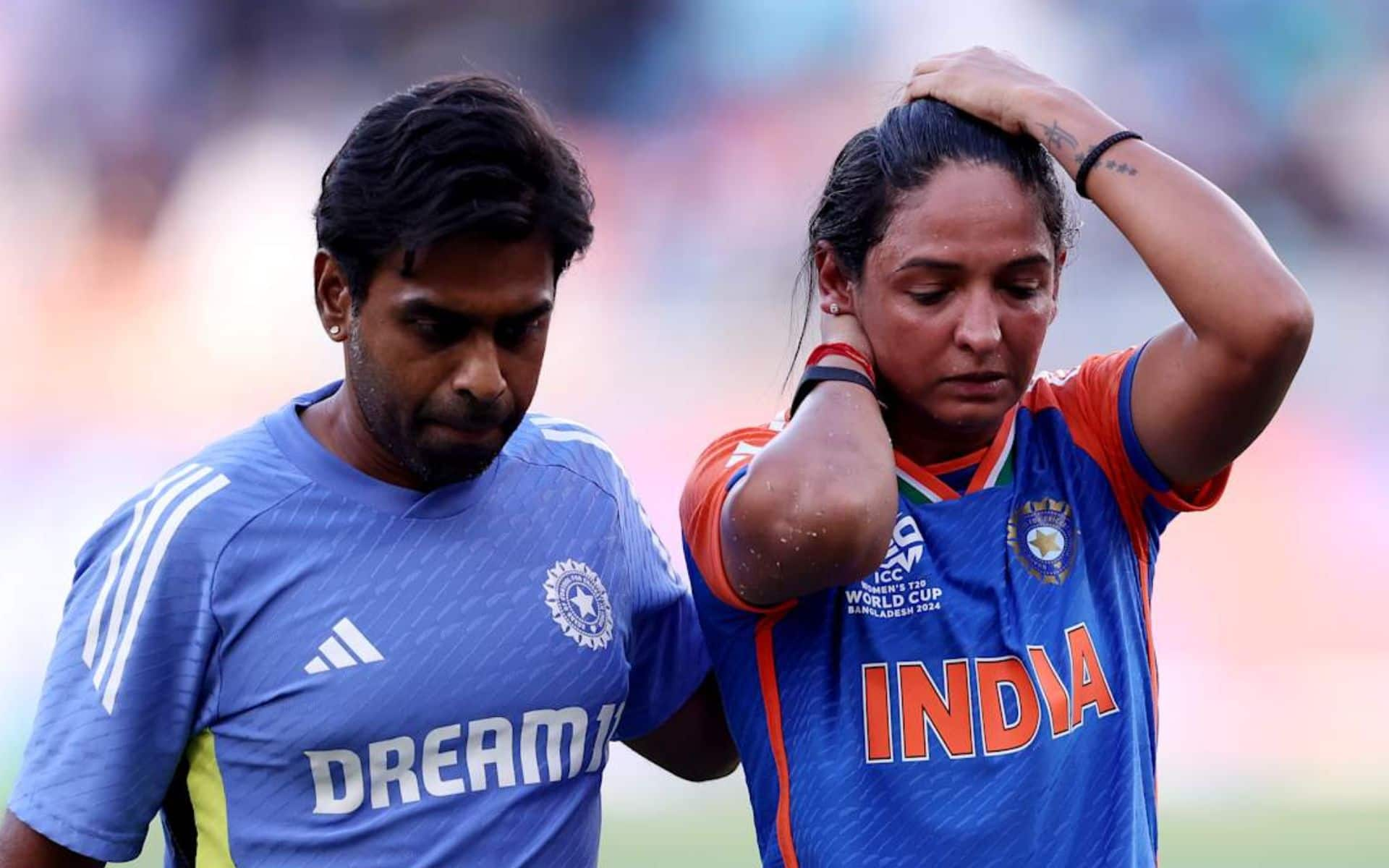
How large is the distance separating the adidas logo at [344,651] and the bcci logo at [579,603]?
0.23 meters

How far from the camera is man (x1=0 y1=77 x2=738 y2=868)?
Result: 69.2 inches

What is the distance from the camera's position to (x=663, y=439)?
21.2 ft

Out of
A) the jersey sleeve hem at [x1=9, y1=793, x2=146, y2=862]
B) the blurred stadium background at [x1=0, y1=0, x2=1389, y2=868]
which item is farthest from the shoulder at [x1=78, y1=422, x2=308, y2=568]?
the blurred stadium background at [x1=0, y1=0, x2=1389, y2=868]

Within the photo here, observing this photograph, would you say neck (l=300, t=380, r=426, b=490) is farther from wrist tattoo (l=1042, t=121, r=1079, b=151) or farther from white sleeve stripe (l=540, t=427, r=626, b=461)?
wrist tattoo (l=1042, t=121, r=1079, b=151)

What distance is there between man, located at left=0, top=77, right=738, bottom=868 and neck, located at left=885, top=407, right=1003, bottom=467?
1.50 feet

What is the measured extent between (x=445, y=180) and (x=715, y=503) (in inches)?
19.2

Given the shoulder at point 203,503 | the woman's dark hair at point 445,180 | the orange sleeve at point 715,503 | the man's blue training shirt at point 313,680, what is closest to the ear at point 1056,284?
the orange sleeve at point 715,503

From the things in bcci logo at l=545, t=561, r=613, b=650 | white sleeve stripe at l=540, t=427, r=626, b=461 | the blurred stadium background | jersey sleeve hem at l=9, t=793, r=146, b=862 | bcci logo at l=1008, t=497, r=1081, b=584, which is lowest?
jersey sleeve hem at l=9, t=793, r=146, b=862

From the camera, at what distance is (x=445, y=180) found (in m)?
1.77

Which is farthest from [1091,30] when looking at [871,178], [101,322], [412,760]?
[412,760]

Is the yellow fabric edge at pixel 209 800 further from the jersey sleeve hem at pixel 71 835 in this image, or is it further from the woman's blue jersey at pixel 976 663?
the woman's blue jersey at pixel 976 663

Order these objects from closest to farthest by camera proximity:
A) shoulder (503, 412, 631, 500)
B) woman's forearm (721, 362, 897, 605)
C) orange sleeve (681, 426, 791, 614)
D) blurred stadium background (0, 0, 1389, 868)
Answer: woman's forearm (721, 362, 897, 605) < orange sleeve (681, 426, 791, 614) < shoulder (503, 412, 631, 500) < blurred stadium background (0, 0, 1389, 868)

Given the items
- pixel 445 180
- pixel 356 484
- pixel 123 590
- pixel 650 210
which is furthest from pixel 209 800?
pixel 650 210

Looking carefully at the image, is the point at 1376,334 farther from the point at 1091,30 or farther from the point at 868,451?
the point at 868,451
